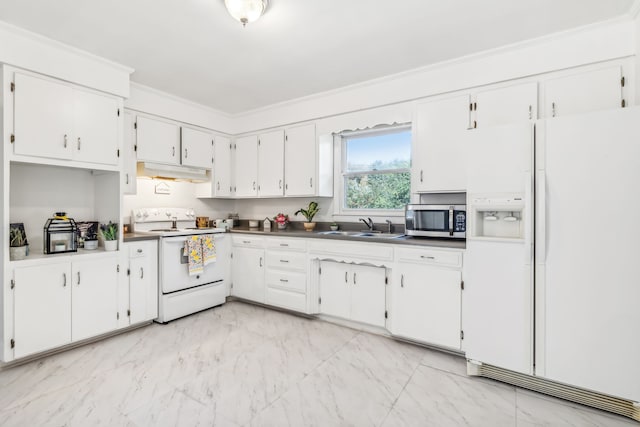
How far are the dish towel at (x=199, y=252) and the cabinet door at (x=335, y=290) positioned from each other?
4.34 ft

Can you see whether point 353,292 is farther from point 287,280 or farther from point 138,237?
point 138,237

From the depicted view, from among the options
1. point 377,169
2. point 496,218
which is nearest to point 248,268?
point 377,169

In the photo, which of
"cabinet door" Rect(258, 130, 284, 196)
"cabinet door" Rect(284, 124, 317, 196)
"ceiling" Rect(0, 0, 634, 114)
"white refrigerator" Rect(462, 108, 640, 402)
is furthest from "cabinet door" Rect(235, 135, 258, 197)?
"white refrigerator" Rect(462, 108, 640, 402)

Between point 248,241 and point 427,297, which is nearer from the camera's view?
point 427,297

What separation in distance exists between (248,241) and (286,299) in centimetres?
88

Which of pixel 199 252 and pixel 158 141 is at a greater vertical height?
pixel 158 141

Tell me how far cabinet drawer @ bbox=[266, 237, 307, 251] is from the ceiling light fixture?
6.97ft

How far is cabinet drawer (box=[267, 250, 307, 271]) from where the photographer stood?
3489 mm

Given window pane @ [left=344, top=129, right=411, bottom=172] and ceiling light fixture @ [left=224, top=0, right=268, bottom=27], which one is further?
window pane @ [left=344, top=129, right=411, bottom=172]

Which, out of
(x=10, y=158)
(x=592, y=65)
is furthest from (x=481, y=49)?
(x=10, y=158)

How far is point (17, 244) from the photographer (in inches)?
95.7

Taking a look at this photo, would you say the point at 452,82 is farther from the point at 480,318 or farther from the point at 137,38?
the point at 137,38

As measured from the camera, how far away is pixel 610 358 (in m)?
1.87

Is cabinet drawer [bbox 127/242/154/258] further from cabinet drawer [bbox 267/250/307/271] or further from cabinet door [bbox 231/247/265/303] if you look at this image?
cabinet drawer [bbox 267/250/307/271]
